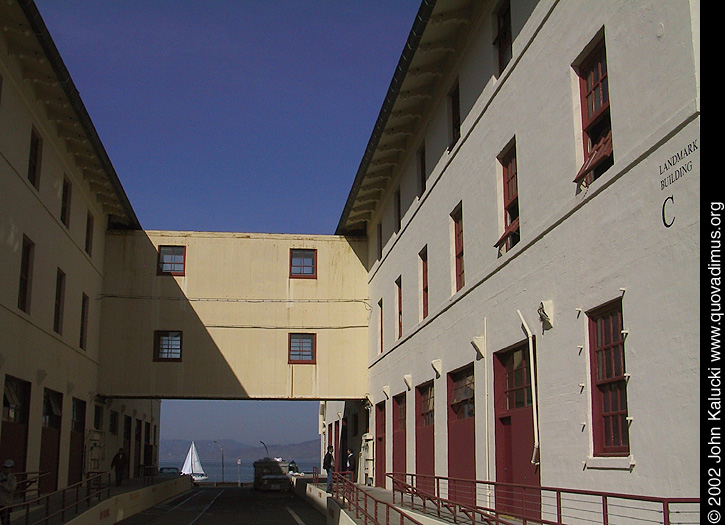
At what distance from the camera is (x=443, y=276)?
19281 mm

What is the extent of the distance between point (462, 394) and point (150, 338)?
1503 cm

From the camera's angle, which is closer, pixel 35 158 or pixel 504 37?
pixel 504 37

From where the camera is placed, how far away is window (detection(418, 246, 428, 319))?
21630 millimetres

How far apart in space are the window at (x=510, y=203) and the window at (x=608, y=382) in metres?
3.59

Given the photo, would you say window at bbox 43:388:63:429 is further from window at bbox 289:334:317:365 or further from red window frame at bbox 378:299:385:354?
red window frame at bbox 378:299:385:354

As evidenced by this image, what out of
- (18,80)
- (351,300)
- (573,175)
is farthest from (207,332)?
(573,175)

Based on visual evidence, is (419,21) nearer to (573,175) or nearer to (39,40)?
(573,175)

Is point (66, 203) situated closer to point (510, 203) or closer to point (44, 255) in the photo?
point (44, 255)

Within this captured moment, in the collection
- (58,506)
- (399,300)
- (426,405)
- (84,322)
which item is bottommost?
(58,506)

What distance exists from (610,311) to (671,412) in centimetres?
214

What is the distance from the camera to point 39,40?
57.3 ft

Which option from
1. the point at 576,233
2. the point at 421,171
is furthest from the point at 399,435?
the point at 576,233
